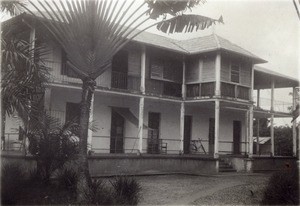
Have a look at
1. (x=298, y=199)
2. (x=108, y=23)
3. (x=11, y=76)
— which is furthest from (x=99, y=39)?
(x=298, y=199)

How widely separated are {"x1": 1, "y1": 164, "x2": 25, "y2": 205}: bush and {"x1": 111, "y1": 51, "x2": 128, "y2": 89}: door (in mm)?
9026

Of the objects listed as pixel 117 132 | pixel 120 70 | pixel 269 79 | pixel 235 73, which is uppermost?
pixel 269 79

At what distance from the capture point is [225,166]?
21.3 meters

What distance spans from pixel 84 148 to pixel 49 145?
6.46ft

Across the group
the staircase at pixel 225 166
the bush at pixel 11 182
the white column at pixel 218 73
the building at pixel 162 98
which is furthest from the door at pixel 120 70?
the bush at pixel 11 182

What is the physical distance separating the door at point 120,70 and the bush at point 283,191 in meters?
10.7

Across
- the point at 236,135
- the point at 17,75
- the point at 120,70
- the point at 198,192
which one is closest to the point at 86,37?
the point at 17,75

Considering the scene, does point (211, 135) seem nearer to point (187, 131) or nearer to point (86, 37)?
point (187, 131)

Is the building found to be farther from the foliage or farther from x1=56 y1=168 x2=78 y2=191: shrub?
x1=56 y1=168 x2=78 y2=191: shrub

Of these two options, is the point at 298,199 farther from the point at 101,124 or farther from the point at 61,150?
the point at 101,124

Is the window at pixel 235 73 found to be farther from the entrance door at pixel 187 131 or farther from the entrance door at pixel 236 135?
the entrance door at pixel 236 135

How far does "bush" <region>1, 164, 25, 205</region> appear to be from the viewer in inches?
381

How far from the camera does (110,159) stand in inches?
691

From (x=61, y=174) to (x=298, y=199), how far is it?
6329 millimetres
